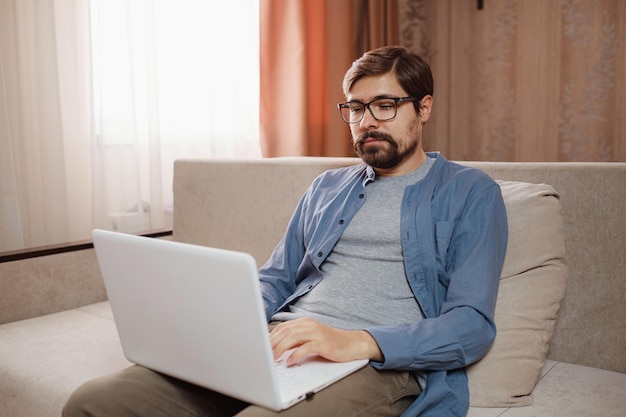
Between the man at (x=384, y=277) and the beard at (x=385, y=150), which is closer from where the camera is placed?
the man at (x=384, y=277)

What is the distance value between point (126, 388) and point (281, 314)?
0.39 meters

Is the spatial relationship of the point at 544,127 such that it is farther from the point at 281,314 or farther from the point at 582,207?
the point at 281,314

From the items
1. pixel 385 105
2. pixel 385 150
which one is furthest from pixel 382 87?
pixel 385 150

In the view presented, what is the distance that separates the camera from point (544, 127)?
3.49 meters

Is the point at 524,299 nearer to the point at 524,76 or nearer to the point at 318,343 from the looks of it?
the point at 318,343

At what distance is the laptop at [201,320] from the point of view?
92 cm

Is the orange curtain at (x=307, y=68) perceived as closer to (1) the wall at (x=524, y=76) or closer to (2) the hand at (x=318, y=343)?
(1) the wall at (x=524, y=76)

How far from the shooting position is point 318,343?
108 centimetres

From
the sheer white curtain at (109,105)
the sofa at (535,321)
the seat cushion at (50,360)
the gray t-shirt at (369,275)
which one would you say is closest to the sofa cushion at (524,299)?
the sofa at (535,321)

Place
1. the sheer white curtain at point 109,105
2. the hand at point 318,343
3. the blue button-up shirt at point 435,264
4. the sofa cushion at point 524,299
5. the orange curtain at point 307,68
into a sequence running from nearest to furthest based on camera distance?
the hand at point 318,343 → the blue button-up shirt at point 435,264 → the sofa cushion at point 524,299 → the sheer white curtain at point 109,105 → the orange curtain at point 307,68

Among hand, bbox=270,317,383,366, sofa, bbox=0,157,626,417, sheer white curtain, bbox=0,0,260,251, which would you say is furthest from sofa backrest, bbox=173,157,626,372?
sheer white curtain, bbox=0,0,260,251

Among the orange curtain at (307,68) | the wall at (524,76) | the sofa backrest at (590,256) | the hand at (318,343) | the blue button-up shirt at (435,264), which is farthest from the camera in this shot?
the wall at (524,76)

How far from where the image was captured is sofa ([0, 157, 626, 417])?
1.32m

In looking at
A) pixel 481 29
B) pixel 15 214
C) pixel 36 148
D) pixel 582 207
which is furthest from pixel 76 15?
pixel 481 29
